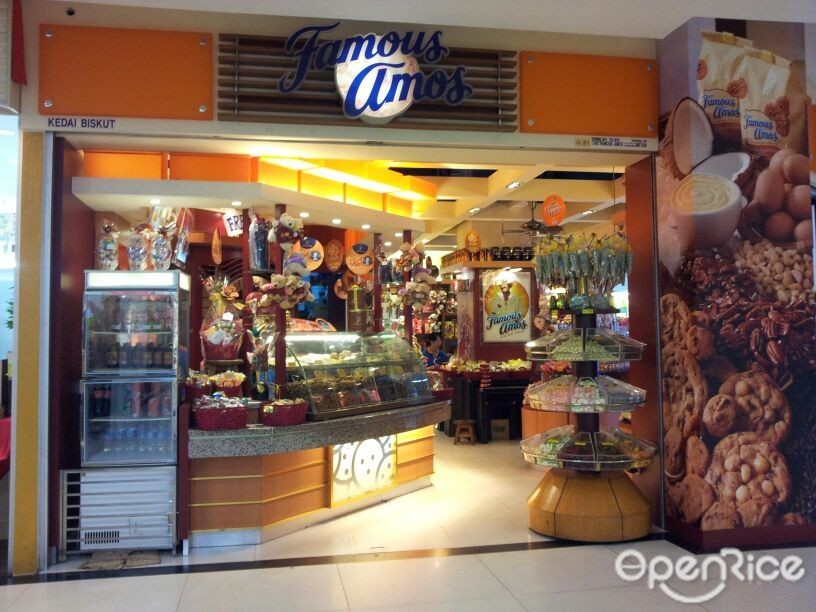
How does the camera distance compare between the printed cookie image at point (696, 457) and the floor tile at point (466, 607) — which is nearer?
the floor tile at point (466, 607)

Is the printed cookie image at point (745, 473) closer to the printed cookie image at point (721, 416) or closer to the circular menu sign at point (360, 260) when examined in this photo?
the printed cookie image at point (721, 416)

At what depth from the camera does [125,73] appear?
4.84m

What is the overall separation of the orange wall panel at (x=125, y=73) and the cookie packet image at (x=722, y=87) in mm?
3762

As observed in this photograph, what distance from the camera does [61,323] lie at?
4840mm

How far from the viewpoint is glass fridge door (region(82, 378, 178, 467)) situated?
5.00m

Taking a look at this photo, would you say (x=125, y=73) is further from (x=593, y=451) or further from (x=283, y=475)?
(x=593, y=451)

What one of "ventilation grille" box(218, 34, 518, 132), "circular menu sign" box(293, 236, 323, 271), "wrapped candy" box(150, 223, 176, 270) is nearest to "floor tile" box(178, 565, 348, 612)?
"wrapped candy" box(150, 223, 176, 270)

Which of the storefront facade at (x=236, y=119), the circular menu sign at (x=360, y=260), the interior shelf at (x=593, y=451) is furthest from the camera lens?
the circular menu sign at (x=360, y=260)

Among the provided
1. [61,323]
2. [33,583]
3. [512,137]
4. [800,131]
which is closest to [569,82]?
[512,137]

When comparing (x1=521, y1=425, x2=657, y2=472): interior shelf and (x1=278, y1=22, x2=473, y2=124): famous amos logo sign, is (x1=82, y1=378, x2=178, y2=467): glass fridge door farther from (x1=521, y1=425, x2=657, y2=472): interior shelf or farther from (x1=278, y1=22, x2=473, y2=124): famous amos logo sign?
(x1=521, y1=425, x2=657, y2=472): interior shelf

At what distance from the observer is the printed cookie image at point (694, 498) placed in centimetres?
493

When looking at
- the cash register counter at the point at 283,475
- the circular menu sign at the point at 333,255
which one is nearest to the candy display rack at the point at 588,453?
the cash register counter at the point at 283,475

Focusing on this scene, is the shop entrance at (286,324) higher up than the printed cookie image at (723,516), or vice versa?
the shop entrance at (286,324)

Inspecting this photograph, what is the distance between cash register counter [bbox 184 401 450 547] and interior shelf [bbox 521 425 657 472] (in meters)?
1.45
